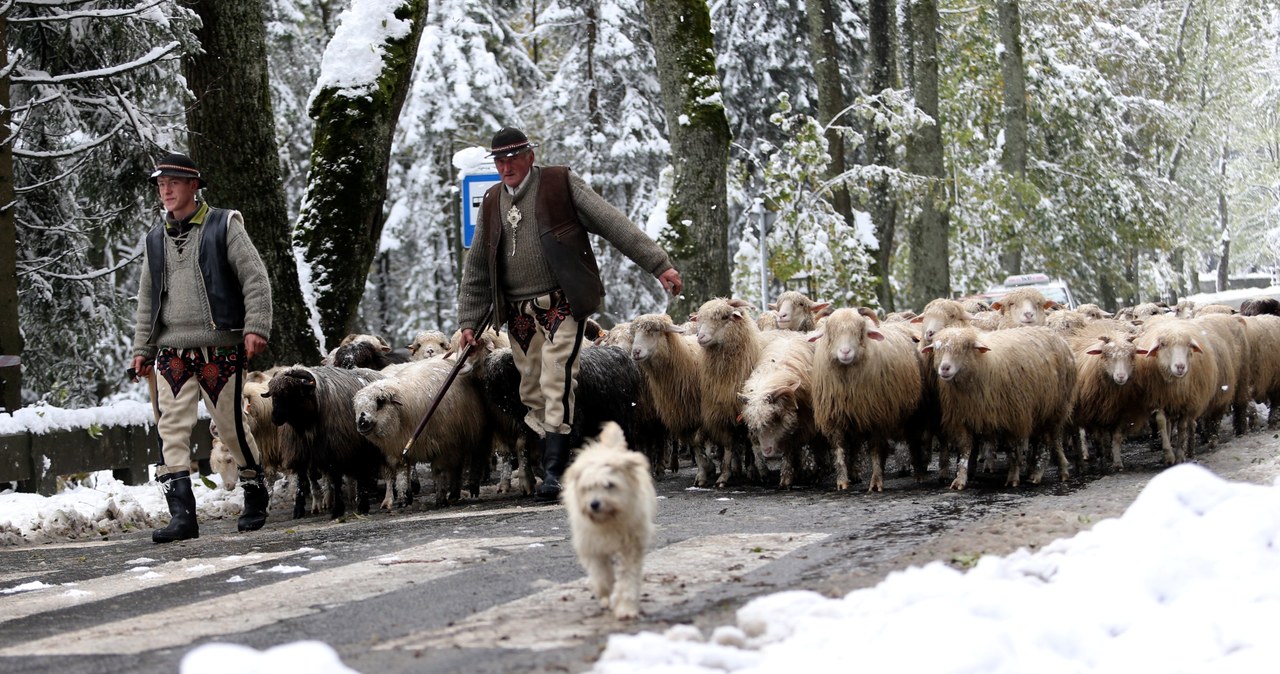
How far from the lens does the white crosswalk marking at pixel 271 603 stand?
5.58 meters

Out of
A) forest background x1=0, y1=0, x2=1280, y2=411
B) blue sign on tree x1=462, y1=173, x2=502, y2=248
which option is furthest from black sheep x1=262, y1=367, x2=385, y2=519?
blue sign on tree x1=462, y1=173, x2=502, y2=248

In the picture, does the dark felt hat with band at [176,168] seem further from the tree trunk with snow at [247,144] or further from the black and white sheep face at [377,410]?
the tree trunk with snow at [247,144]

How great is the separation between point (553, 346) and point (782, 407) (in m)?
2.47

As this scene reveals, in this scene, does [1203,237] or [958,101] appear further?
[1203,237]

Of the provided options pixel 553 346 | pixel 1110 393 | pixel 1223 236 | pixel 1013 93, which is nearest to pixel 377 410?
pixel 553 346

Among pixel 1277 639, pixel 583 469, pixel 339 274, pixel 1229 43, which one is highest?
pixel 1229 43

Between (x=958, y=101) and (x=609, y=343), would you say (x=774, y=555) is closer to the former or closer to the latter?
(x=609, y=343)

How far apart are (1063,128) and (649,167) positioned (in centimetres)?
1201

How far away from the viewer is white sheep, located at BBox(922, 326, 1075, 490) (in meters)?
11.5

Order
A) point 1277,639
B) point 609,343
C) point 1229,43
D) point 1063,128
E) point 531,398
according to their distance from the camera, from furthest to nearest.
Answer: point 1229,43, point 1063,128, point 609,343, point 531,398, point 1277,639

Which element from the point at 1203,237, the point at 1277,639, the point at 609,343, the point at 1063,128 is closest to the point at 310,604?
the point at 1277,639

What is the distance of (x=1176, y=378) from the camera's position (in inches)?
503

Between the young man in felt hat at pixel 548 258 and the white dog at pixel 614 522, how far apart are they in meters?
4.59

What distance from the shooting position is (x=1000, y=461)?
14.4 m
